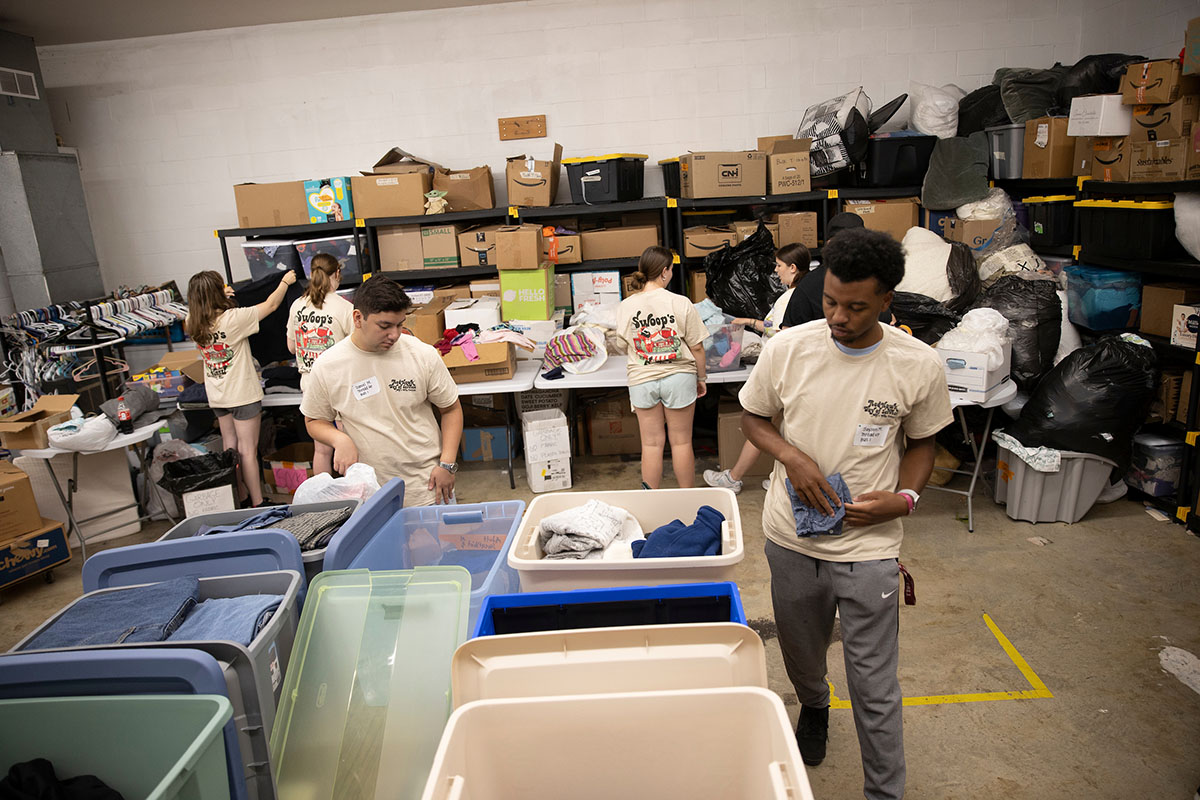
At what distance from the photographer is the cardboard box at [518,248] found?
208 inches

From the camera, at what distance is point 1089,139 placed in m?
4.59

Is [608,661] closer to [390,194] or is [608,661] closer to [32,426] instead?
[32,426]

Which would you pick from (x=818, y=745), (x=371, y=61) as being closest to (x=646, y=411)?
(x=818, y=745)

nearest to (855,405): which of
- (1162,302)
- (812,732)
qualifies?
(812,732)

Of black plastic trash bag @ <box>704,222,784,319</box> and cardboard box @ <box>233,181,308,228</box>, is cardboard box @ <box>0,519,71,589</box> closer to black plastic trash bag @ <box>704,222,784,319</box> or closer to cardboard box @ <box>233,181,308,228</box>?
cardboard box @ <box>233,181,308,228</box>

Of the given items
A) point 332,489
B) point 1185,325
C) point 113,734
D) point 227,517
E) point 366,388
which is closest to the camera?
point 113,734

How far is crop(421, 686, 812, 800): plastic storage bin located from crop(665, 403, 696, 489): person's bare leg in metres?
3.02

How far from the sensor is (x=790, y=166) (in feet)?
18.6

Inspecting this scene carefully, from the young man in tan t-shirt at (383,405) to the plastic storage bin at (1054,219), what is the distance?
13.6ft

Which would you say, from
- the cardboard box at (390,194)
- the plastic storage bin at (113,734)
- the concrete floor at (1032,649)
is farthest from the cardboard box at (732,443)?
the plastic storage bin at (113,734)

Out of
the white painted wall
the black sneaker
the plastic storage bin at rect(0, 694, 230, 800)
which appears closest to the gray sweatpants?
the black sneaker

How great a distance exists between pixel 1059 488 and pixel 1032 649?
4.38ft

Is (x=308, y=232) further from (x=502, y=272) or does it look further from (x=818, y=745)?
(x=818, y=745)

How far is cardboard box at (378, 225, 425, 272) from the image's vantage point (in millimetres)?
5977
